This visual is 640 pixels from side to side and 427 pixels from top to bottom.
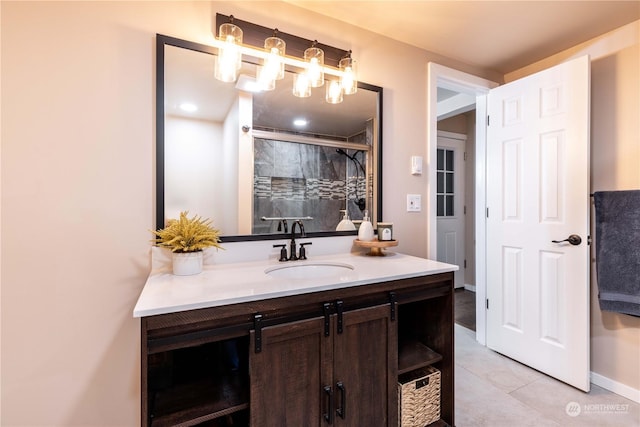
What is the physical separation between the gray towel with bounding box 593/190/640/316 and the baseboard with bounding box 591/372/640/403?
494mm

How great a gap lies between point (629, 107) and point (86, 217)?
3.04 metres

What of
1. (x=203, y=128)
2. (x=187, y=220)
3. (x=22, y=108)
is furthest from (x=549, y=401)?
(x=22, y=108)

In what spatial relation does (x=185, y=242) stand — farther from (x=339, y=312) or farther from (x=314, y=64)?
(x=314, y=64)

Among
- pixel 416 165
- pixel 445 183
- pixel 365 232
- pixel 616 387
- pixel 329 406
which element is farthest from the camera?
pixel 445 183

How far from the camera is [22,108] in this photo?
1.14 m

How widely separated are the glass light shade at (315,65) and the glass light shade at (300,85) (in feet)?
0.08

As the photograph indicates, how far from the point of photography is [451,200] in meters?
3.93

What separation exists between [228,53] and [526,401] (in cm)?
259

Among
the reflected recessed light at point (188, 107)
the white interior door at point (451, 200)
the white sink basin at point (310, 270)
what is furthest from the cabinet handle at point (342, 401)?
the white interior door at point (451, 200)

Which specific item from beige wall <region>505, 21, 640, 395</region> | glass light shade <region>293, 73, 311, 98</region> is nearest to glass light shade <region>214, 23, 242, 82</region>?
glass light shade <region>293, 73, 311, 98</region>

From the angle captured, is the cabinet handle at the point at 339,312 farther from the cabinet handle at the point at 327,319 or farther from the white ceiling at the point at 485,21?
the white ceiling at the point at 485,21

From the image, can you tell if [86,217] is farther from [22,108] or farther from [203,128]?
[203,128]

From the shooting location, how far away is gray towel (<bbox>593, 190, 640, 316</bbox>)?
67.1 inches

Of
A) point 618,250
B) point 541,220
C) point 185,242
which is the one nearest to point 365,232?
point 185,242
